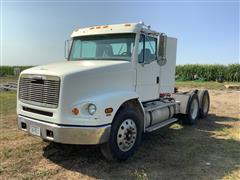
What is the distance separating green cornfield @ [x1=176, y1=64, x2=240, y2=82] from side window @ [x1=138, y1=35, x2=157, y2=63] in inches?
1100

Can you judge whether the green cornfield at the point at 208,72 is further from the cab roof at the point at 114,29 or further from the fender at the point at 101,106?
the fender at the point at 101,106

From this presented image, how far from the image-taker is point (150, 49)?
6223 millimetres

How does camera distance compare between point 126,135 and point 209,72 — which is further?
point 209,72

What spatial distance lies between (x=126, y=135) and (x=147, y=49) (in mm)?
2105

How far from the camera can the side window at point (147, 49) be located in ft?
19.3

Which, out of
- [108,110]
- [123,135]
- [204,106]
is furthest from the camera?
[204,106]

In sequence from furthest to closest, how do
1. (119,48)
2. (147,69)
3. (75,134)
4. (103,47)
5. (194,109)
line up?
(194,109), (147,69), (103,47), (119,48), (75,134)

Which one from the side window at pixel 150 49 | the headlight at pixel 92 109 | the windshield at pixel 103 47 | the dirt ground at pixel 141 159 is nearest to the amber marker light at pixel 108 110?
the headlight at pixel 92 109

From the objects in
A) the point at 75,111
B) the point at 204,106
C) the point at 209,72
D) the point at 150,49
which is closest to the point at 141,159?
the point at 75,111

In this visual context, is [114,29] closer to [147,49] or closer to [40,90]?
[147,49]

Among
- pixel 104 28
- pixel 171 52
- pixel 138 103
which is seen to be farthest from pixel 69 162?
pixel 171 52

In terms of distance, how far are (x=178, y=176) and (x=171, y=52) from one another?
3935 mm

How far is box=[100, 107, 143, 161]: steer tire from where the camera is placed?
487cm

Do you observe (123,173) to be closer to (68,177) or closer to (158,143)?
(68,177)
